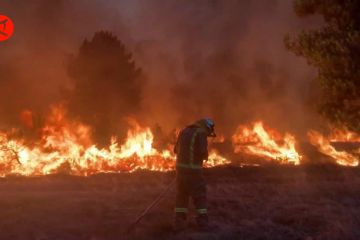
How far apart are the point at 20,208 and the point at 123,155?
785 centimetres

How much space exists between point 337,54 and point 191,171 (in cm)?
337

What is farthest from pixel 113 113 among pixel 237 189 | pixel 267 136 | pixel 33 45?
pixel 237 189

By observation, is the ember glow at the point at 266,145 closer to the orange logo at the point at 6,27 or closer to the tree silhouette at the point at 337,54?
the tree silhouette at the point at 337,54

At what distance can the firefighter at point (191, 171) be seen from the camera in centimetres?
848

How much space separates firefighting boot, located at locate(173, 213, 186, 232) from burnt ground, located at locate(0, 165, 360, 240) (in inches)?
5.8

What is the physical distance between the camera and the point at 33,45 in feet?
108

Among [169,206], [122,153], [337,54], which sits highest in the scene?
[337,54]

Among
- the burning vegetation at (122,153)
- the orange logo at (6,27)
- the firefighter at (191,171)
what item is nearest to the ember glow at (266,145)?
the burning vegetation at (122,153)

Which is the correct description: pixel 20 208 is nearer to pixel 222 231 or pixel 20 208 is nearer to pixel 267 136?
pixel 222 231

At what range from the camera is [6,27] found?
32.3m

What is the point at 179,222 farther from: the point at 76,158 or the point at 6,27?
the point at 6,27

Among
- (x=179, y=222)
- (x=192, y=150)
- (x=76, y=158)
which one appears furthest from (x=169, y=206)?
(x=76, y=158)

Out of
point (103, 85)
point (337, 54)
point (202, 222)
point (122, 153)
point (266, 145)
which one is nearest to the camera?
point (337, 54)

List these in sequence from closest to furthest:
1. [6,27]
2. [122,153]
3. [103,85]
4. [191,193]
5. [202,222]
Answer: [202,222] < [191,193] < [122,153] < [103,85] < [6,27]
